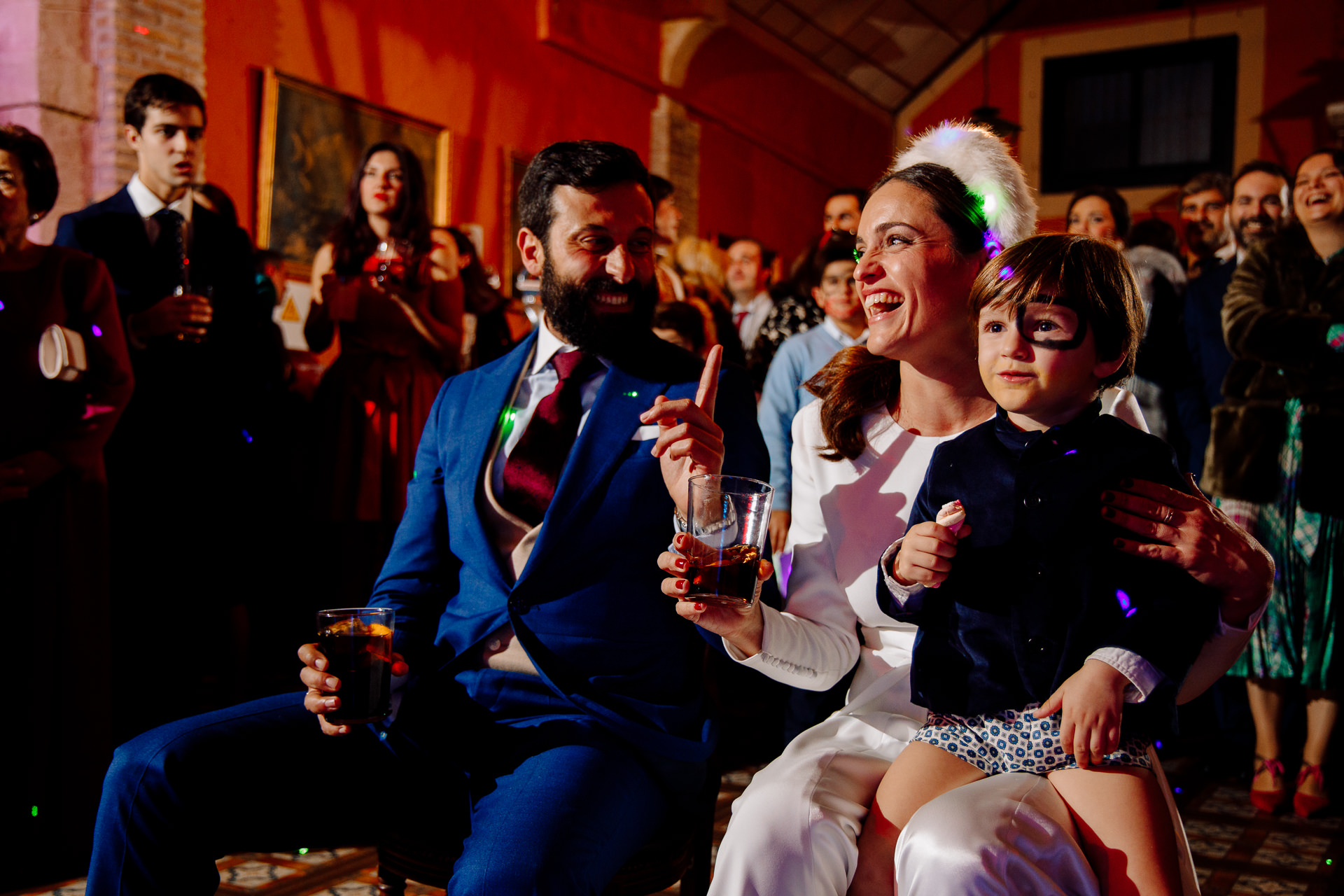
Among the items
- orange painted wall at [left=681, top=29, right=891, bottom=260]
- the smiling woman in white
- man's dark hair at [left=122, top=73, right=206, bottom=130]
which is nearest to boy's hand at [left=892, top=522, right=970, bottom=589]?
the smiling woman in white

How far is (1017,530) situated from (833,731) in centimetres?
50

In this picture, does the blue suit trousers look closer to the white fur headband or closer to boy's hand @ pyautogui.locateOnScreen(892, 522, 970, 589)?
boy's hand @ pyautogui.locateOnScreen(892, 522, 970, 589)

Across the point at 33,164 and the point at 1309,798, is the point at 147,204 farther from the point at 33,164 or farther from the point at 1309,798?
the point at 1309,798

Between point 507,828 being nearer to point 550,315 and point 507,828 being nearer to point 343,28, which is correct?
point 550,315

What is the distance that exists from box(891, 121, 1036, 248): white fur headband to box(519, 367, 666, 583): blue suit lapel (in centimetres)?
65

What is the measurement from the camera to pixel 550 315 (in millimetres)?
2129

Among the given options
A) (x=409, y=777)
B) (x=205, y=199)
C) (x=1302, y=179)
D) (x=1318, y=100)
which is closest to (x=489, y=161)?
(x=205, y=199)

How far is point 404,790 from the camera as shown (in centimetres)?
179

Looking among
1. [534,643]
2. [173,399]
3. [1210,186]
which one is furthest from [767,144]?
[534,643]

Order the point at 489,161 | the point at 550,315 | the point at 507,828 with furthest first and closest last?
the point at 489,161 < the point at 550,315 < the point at 507,828

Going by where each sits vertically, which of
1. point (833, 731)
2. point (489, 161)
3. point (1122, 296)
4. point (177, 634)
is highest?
point (489, 161)

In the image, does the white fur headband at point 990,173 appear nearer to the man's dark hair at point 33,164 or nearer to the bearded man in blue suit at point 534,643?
the bearded man in blue suit at point 534,643

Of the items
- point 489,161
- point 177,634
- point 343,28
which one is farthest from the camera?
point 489,161

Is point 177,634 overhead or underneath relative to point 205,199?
underneath
